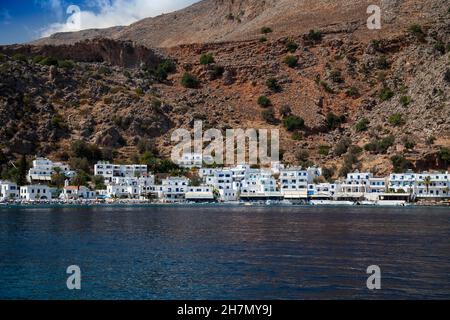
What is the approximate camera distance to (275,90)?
102500mm

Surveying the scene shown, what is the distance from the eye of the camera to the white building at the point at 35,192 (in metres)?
77.8

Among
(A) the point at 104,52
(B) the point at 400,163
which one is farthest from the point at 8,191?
(B) the point at 400,163

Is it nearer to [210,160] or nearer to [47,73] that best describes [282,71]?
[210,160]

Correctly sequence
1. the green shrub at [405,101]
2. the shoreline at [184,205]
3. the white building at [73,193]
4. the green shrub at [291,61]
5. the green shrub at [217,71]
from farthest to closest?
the green shrub at [217,71], the green shrub at [291,61], the green shrub at [405,101], the white building at [73,193], the shoreline at [184,205]

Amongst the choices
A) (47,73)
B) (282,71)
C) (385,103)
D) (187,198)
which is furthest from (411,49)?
(47,73)

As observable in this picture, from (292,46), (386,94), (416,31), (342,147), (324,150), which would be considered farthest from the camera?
(292,46)

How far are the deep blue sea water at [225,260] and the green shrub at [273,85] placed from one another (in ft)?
187

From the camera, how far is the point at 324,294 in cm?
2158

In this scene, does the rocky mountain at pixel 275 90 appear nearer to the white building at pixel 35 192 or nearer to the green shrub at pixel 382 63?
the green shrub at pixel 382 63

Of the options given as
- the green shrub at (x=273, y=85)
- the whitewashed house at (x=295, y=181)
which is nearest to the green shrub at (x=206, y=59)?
the green shrub at (x=273, y=85)

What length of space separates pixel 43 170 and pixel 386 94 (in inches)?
1937

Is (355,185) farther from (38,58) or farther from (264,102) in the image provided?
(38,58)

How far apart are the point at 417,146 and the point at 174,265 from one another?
59987 mm

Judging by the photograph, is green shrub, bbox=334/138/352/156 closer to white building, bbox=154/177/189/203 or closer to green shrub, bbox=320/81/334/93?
green shrub, bbox=320/81/334/93
